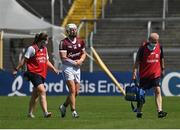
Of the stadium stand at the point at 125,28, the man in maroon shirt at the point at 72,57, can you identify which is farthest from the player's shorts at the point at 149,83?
the stadium stand at the point at 125,28

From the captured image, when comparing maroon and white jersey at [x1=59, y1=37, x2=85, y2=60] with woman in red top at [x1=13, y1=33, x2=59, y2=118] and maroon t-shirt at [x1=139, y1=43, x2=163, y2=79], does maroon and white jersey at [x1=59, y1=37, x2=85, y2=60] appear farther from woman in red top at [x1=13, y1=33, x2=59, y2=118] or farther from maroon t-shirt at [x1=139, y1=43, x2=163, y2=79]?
maroon t-shirt at [x1=139, y1=43, x2=163, y2=79]

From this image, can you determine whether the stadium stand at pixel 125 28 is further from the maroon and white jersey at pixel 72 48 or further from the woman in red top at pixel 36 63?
the maroon and white jersey at pixel 72 48

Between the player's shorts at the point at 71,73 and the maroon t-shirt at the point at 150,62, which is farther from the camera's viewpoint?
the maroon t-shirt at the point at 150,62

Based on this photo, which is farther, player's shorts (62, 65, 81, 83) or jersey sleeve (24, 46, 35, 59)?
jersey sleeve (24, 46, 35, 59)

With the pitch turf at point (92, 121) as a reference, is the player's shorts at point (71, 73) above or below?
above

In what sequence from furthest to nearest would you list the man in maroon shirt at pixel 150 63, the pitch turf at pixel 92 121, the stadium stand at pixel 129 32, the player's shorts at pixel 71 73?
the stadium stand at pixel 129 32 < the man in maroon shirt at pixel 150 63 < the player's shorts at pixel 71 73 < the pitch turf at pixel 92 121

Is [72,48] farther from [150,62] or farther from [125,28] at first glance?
[125,28]

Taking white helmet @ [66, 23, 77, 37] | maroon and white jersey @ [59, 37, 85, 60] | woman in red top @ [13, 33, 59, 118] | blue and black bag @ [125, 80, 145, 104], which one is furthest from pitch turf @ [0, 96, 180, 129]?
white helmet @ [66, 23, 77, 37]

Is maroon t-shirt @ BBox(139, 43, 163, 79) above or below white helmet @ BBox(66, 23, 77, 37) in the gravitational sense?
below

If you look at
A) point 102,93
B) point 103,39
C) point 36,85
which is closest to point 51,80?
point 102,93

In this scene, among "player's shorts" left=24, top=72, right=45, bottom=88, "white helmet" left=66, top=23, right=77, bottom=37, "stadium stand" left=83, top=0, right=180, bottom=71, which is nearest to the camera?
"white helmet" left=66, top=23, right=77, bottom=37

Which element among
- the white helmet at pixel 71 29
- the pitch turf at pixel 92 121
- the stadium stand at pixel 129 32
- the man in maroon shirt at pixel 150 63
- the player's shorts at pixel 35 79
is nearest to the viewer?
the pitch turf at pixel 92 121

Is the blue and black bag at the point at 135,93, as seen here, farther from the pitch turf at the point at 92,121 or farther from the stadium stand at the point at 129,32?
the stadium stand at the point at 129,32

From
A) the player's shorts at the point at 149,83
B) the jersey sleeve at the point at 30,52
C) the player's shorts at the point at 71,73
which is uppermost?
the jersey sleeve at the point at 30,52
